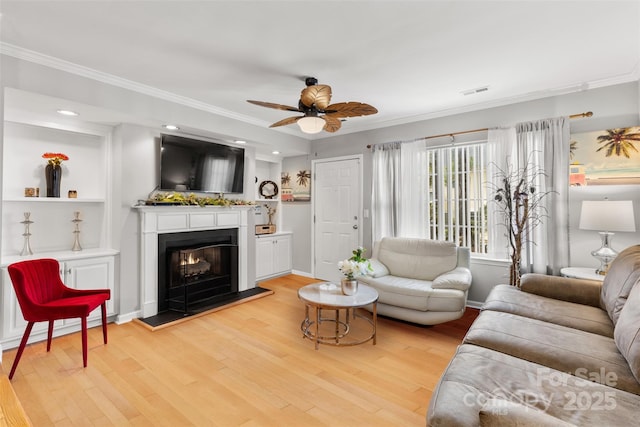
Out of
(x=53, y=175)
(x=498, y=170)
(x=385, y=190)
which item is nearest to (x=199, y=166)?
(x=53, y=175)

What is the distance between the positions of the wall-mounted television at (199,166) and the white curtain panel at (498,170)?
3426 millimetres

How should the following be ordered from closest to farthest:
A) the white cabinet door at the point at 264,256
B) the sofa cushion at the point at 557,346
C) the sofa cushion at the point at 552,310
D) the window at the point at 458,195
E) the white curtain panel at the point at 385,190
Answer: the sofa cushion at the point at 557,346, the sofa cushion at the point at 552,310, the window at the point at 458,195, the white curtain panel at the point at 385,190, the white cabinet door at the point at 264,256

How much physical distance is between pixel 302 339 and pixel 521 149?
10.5ft

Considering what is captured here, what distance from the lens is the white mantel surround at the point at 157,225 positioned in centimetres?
352

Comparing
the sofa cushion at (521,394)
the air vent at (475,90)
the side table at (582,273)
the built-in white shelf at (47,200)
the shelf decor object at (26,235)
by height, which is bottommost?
the sofa cushion at (521,394)

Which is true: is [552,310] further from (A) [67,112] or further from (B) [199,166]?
(A) [67,112]

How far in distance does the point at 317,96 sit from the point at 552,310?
8.28 ft

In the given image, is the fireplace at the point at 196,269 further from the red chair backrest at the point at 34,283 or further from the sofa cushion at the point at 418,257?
the sofa cushion at the point at 418,257

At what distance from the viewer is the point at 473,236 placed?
3975 mm

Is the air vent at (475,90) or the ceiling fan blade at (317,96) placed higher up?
the air vent at (475,90)

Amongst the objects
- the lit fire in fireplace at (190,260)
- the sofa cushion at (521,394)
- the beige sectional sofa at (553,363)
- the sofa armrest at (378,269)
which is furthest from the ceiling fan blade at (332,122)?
the lit fire in fireplace at (190,260)

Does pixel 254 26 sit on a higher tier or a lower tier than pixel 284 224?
higher

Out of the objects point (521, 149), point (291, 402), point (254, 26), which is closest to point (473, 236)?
point (521, 149)

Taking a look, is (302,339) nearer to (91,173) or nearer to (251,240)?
(251,240)
